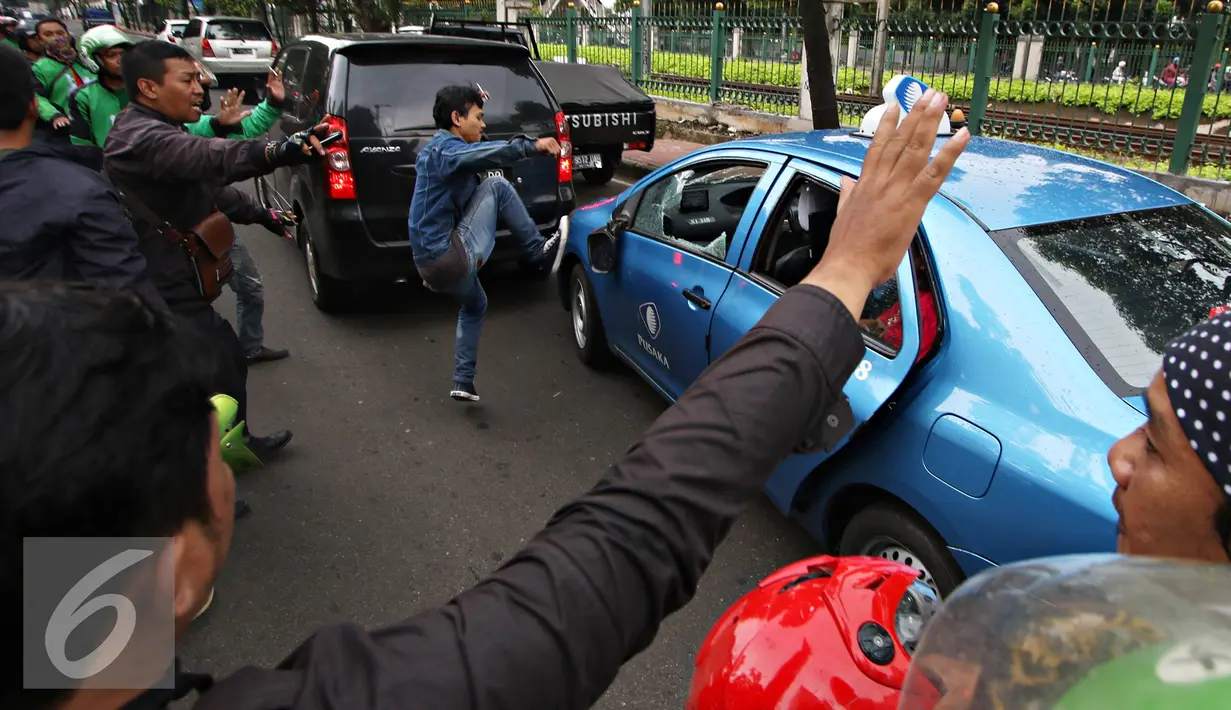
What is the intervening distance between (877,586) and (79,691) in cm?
137

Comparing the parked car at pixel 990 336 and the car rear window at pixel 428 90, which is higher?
the car rear window at pixel 428 90

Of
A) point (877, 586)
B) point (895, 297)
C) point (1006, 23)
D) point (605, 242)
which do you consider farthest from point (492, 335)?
point (1006, 23)

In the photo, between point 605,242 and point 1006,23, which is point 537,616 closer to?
point 605,242

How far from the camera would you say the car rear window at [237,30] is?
1948cm

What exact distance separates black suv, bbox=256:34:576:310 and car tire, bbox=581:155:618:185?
3909mm

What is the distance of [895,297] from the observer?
257cm

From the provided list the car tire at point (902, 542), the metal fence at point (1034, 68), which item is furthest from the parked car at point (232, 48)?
the car tire at point (902, 542)

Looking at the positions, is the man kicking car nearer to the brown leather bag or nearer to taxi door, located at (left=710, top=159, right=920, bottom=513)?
the brown leather bag

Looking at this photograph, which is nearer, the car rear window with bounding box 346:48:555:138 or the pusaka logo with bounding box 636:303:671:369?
the pusaka logo with bounding box 636:303:671:369

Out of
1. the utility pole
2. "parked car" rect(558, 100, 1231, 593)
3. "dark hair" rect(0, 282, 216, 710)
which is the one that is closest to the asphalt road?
"parked car" rect(558, 100, 1231, 593)

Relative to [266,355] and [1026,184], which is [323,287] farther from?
[1026,184]

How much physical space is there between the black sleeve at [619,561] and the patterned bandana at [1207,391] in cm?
44

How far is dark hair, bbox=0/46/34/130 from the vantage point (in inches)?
102

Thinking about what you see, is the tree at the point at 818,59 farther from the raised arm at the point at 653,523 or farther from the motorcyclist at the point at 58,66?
the raised arm at the point at 653,523
